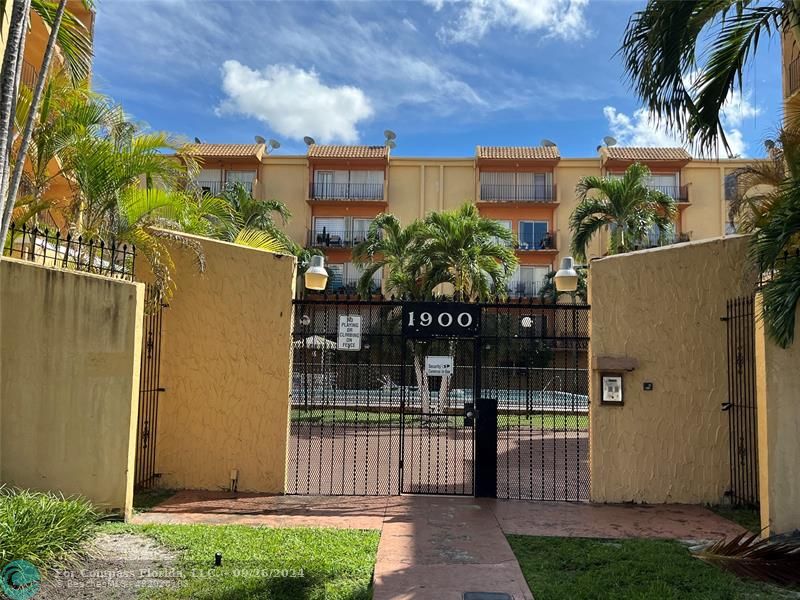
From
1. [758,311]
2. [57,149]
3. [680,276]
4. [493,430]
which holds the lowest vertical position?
[493,430]

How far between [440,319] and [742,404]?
4.05 metres

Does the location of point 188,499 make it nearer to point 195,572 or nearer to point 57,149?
point 195,572

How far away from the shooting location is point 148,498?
779 cm

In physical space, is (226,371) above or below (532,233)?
below

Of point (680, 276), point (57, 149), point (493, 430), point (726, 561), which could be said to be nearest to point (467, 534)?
point (493, 430)

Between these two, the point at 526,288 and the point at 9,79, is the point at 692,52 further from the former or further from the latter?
the point at 526,288

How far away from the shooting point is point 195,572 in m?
5.12

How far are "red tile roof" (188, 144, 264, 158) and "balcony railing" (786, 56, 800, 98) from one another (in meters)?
25.6

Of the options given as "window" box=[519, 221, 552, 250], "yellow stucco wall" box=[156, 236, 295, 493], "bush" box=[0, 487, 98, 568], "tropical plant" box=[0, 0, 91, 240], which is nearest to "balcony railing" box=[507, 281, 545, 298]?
"window" box=[519, 221, 552, 250]

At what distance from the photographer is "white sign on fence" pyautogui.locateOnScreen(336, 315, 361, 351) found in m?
8.31

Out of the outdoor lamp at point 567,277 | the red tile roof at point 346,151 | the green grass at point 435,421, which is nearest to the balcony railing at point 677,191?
the red tile roof at point 346,151

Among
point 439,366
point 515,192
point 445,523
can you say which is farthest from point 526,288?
point 445,523

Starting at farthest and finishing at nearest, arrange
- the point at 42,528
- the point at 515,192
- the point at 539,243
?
the point at 515,192, the point at 539,243, the point at 42,528

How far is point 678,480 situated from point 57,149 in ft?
29.8
